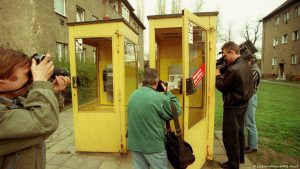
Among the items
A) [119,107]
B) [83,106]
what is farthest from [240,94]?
[83,106]

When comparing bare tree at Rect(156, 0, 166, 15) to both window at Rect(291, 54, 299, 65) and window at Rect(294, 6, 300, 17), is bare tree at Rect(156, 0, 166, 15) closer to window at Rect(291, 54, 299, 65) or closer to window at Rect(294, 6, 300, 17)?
window at Rect(294, 6, 300, 17)

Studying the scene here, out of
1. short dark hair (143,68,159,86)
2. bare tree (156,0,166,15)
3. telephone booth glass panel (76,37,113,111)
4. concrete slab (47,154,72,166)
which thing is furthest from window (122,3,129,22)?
short dark hair (143,68,159,86)

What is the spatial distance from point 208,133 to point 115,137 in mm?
1774

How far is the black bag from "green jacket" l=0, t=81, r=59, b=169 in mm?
1534

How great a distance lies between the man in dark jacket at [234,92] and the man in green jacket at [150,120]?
1.30 meters

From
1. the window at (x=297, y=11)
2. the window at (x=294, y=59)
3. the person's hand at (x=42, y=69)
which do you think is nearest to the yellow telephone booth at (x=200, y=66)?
the person's hand at (x=42, y=69)

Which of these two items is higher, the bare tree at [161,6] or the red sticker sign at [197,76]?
the bare tree at [161,6]

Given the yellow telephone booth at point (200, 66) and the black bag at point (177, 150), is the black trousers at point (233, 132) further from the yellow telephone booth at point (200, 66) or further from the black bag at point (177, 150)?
the black bag at point (177, 150)

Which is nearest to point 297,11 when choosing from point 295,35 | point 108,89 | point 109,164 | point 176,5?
point 295,35

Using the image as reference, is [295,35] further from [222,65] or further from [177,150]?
[177,150]

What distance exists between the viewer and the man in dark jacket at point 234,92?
11.7 feet

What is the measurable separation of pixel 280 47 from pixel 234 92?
31763 millimetres

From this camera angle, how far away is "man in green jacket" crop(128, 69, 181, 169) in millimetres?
2625

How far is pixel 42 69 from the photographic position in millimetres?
1479
